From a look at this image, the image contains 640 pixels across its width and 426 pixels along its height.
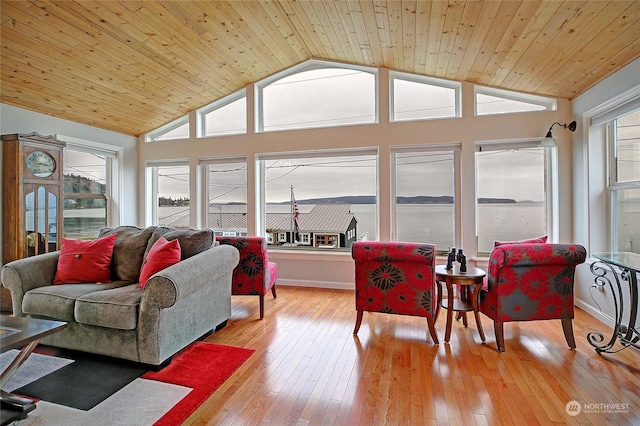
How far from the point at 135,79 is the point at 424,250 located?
12.5 feet

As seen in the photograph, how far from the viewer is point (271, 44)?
3.78 meters

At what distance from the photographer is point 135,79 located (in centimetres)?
373

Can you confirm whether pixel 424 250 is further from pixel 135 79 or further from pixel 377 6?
pixel 135 79

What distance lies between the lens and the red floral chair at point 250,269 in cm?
316

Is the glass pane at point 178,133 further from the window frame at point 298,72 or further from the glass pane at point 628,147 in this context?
the glass pane at point 628,147

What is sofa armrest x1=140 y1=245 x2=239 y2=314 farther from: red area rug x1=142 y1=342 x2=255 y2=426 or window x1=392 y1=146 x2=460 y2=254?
window x1=392 y1=146 x2=460 y2=254

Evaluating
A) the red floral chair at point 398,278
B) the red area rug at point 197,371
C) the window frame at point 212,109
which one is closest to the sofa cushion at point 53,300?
the red area rug at point 197,371

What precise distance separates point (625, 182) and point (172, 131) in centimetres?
580

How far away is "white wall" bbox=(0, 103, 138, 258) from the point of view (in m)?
3.52

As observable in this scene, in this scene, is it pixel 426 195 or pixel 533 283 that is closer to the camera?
pixel 533 283

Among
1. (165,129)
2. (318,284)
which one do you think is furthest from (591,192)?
(165,129)

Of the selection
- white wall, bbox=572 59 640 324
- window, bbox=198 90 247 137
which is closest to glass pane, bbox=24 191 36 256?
window, bbox=198 90 247 137

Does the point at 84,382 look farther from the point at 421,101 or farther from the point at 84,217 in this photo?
the point at 421,101

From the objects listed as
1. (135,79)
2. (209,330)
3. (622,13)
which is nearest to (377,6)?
(622,13)
